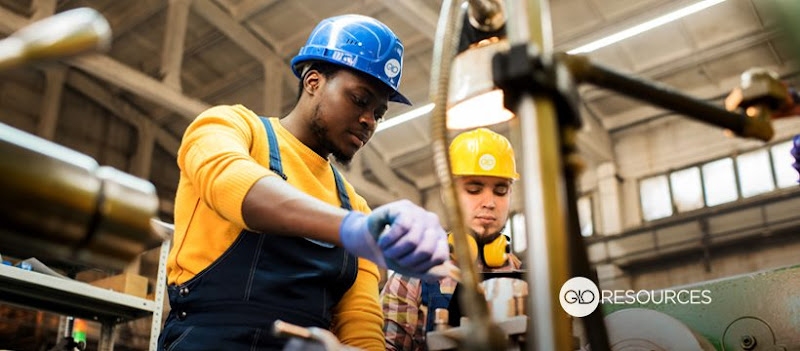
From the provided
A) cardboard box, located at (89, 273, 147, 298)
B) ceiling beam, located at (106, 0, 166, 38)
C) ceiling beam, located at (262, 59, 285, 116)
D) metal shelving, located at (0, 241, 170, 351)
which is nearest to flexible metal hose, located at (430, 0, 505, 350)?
metal shelving, located at (0, 241, 170, 351)

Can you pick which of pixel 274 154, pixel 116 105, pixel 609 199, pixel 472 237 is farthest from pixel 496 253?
pixel 116 105

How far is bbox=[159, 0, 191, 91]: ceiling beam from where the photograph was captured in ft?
25.3

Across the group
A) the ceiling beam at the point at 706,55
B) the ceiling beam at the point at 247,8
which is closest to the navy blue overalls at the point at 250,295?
the ceiling beam at the point at 706,55

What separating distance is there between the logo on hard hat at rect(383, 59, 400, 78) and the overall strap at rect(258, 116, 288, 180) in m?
0.33

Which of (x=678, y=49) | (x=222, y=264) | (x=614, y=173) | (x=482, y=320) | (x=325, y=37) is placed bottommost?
(x=482, y=320)

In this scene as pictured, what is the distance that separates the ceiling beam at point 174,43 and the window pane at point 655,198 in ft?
18.3

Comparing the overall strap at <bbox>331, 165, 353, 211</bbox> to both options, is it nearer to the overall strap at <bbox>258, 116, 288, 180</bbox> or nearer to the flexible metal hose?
the overall strap at <bbox>258, 116, 288, 180</bbox>

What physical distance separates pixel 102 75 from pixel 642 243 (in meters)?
6.05

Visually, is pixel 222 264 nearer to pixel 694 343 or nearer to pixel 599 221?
pixel 694 343

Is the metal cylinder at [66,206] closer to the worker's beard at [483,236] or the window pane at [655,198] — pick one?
the worker's beard at [483,236]

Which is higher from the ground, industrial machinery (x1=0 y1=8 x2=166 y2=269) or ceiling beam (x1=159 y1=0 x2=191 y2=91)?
ceiling beam (x1=159 y1=0 x2=191 y2=91)

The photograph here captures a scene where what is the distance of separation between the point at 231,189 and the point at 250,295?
0.30m

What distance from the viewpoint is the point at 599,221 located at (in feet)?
30.0

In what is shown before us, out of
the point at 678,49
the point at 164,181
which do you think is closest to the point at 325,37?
the point at 678,49
